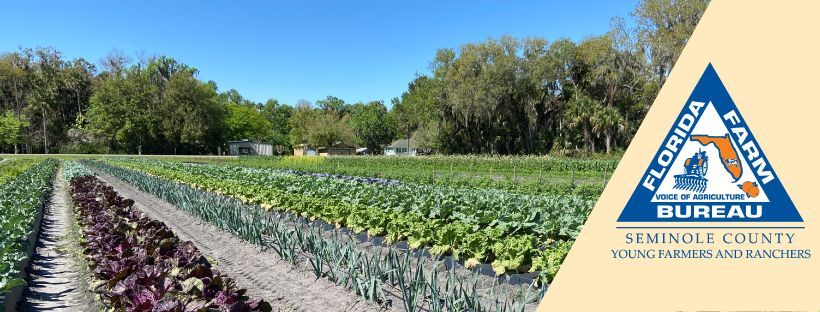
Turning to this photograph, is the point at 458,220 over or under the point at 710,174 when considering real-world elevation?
under

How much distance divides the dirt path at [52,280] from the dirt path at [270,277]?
5.10ft

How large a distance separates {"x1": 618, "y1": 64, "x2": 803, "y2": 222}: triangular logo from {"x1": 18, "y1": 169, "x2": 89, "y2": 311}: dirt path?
5.53 metres

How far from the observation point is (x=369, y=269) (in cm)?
427

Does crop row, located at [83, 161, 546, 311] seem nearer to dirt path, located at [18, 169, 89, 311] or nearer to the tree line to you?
dirt path, located at [18, 169, 89, 311]

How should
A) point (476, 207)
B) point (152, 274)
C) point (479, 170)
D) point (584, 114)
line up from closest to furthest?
point (152, 274), point (476, 207), point (479, 170), point (584, 114)

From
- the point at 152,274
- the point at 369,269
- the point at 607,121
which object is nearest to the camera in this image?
the point at 152,274

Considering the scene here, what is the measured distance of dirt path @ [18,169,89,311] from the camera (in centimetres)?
484

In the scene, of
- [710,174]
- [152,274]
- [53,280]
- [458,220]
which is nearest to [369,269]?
[152,274]

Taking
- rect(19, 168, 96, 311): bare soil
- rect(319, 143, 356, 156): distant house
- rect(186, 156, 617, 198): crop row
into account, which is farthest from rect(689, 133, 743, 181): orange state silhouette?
rect(319, 143, 356, 156): distant house

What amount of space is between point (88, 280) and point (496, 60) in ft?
131

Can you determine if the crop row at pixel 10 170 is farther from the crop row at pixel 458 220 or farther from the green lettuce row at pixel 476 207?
the crop row at pixel 458 220

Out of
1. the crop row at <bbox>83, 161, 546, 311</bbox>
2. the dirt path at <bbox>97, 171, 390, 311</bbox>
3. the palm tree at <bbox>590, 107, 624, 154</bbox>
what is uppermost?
the palm tree at <bbox>590, 107, 624, 154</bbox>

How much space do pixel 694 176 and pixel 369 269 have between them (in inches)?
114

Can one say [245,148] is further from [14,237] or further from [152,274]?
[152,274]
